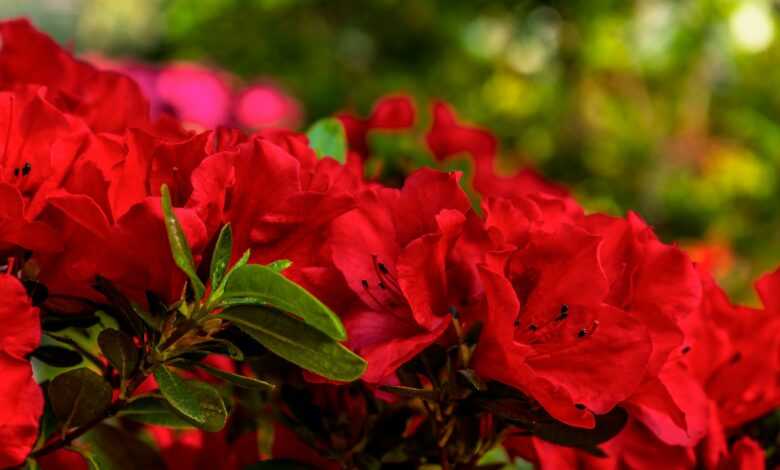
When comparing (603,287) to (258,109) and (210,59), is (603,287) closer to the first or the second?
(258,109)

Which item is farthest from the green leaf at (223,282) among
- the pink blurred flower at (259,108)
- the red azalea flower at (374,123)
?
the pink blurred flower at (259,108)

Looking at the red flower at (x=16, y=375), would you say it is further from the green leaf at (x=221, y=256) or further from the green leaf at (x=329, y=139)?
the green leaf at (x=329, y=139)

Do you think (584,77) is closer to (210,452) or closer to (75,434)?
(210,452)

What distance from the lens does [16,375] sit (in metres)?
0.50

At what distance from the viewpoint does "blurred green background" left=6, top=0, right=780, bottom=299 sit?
3844 mm

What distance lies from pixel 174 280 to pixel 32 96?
0.43 feet

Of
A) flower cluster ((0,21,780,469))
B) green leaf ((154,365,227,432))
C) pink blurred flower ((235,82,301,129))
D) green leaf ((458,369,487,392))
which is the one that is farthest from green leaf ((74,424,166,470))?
pink blurred flower ((235,82,301,129))

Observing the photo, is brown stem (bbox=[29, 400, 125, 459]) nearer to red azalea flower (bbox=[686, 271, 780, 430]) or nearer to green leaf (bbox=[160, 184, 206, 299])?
green leaf (bbox=[160, 184, 206, 299])

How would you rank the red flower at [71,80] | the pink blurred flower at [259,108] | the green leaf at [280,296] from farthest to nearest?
the pink blurred flower at [259,108]
the red flower at [71,80]
the green leaf at [280,296]

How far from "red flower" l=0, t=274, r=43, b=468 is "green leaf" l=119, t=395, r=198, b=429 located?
13cm

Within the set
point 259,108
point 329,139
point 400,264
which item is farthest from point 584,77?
point 400,264

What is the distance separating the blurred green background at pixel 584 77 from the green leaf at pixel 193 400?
301 centimetres

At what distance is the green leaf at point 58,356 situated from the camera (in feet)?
2.03

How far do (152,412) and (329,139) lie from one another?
0.76 feet
